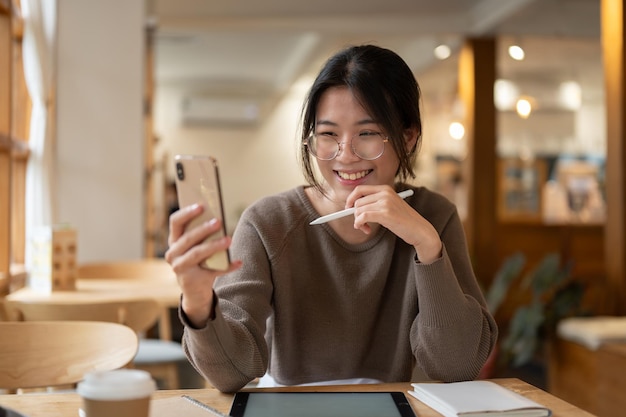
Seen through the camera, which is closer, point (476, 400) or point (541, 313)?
point (476, 400)

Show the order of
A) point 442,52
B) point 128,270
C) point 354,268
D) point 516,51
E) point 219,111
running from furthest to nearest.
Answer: point 219,111, point 442,52, point 516,51, point 128,270, point 354,268

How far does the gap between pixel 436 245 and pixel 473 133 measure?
5.50 m

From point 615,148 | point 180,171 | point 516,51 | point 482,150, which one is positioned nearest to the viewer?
point 180,171

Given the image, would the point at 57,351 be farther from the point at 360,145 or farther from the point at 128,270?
the point at 128,270

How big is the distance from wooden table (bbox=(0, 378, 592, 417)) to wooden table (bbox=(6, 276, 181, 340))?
1299mm

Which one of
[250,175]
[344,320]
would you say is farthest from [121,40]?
[250,175]

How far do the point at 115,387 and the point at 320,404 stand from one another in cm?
42

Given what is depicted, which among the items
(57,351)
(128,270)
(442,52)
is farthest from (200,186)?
(442,52)

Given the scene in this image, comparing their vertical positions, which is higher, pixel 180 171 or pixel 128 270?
pixel 180 171

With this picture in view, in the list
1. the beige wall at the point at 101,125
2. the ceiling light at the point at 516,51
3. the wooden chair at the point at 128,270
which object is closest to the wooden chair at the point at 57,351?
the wooden chair at the point at 128,270

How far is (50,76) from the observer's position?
417cm

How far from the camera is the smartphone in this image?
103cm

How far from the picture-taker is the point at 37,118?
12.6ft

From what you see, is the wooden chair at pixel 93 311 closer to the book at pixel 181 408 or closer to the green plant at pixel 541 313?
the book at pixel 181 408
